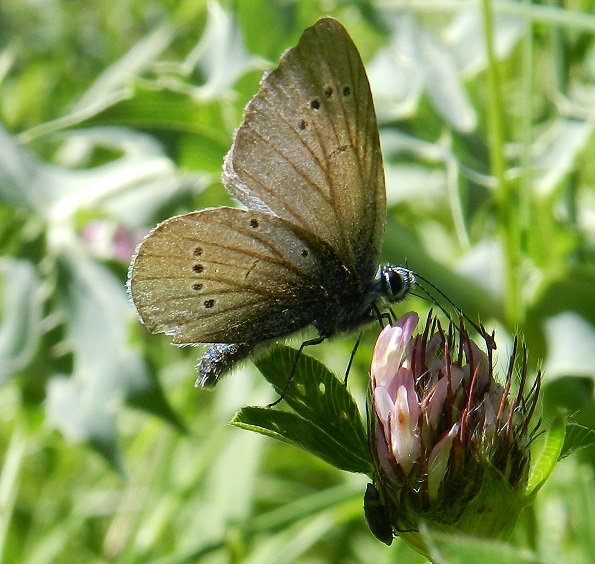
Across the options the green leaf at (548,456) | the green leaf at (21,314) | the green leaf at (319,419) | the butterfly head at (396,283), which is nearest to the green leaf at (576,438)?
the green leaf at (548,456)

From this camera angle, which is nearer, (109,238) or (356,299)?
(356,299)

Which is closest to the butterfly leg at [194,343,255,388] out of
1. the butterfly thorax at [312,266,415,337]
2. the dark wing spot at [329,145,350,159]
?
the butterfly thorax at [312,266,415,337]

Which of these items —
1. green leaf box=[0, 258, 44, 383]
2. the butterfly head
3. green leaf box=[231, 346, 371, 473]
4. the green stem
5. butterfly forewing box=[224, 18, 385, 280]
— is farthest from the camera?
green leaf box=[0, 258, 44, 383]

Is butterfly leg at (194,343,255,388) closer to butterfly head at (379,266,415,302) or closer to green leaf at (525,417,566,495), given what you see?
butterfly head at (379,266,415,302)

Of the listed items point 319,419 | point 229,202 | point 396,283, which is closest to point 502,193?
point 396,283

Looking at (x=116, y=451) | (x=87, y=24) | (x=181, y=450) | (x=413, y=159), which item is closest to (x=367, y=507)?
(x=116, y=451)

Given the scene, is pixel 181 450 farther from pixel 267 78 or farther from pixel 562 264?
pixel 267 78

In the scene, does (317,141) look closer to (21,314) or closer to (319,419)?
(319,419)
